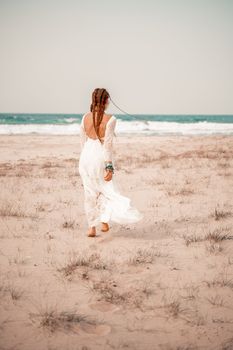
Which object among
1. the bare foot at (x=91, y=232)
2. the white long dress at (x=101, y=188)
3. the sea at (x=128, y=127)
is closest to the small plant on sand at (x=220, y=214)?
the white long dress at (x=101, y=188)

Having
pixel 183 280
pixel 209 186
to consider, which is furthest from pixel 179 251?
pixel 209 186

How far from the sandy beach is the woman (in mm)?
444

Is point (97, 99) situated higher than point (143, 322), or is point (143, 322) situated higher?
point (97, 99)

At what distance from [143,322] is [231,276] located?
1.43 metres

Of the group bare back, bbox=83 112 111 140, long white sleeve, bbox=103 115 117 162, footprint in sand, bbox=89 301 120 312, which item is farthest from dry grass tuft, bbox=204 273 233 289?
bare back, bbox=83 112 111 140

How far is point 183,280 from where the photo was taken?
3861 millimetres

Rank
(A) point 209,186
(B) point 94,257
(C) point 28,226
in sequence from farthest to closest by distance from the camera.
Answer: (A) point 209,186, (C) point 28,226, (B) point 94,257

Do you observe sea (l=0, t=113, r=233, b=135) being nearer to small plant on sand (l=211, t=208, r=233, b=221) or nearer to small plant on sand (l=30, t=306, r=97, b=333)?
small plant on sand (l=211, t=208, r=233, b=221)

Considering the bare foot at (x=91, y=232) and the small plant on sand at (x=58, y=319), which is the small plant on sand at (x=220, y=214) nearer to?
the bare foot at (x=91, y=232)

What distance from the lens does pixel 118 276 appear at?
3.93 metres

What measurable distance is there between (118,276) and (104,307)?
0.68 metres

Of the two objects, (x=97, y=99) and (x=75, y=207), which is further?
(x=75, y=207)

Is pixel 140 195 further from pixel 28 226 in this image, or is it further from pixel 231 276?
pixel 231 276

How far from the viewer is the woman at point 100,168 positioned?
190 inches
